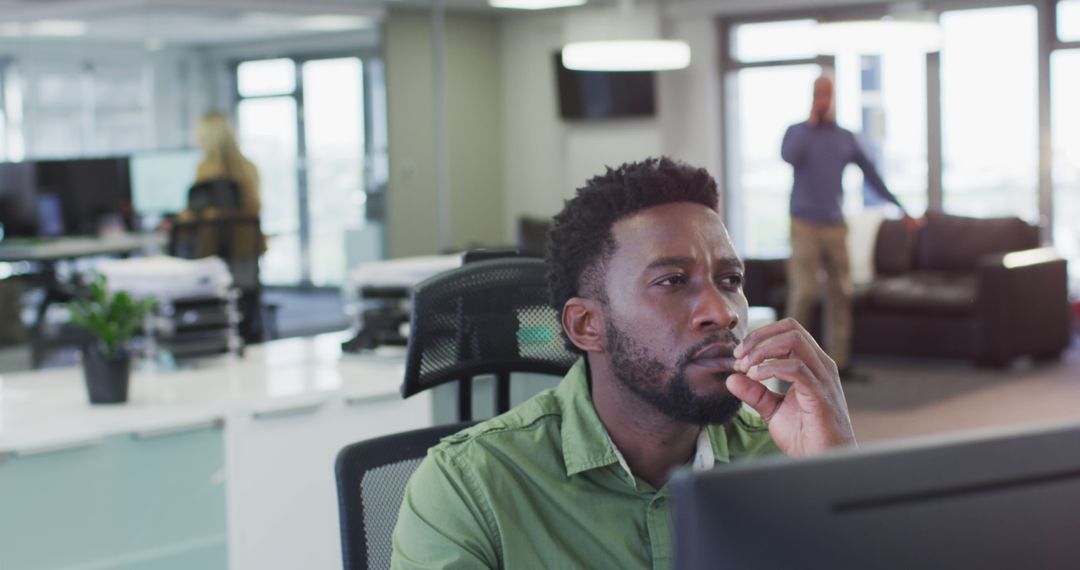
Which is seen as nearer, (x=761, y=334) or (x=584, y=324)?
(x=761, y=334)

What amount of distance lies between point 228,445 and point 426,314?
1362mm

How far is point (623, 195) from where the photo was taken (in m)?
1.68

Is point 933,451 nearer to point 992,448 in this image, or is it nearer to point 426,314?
point 992,448

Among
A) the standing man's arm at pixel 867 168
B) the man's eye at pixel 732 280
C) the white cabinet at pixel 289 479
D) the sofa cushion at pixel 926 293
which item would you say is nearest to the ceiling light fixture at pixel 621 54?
the standing man's arm at pixel 867 168

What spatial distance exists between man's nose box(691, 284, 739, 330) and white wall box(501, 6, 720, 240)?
9.54m

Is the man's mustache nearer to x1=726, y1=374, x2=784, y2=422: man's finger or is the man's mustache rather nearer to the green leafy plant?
x1=726, y1=374, x2=784, y2=422: man's finger

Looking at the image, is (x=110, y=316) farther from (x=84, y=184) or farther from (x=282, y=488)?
(x=84, y=184)

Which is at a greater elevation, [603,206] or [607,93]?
[607,93]

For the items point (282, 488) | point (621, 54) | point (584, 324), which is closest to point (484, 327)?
point (584, 324)

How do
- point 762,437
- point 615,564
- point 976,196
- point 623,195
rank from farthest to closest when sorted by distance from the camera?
point 976,196
point 762,437
point 623,195
point 615,564

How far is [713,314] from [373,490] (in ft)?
2.27

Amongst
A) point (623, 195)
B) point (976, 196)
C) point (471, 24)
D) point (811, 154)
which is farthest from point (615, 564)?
point (471, 24)

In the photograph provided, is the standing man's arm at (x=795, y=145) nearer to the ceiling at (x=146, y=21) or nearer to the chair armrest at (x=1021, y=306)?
the chair armrest at (x=1021, y=306)

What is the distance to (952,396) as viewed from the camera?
7.34 m
